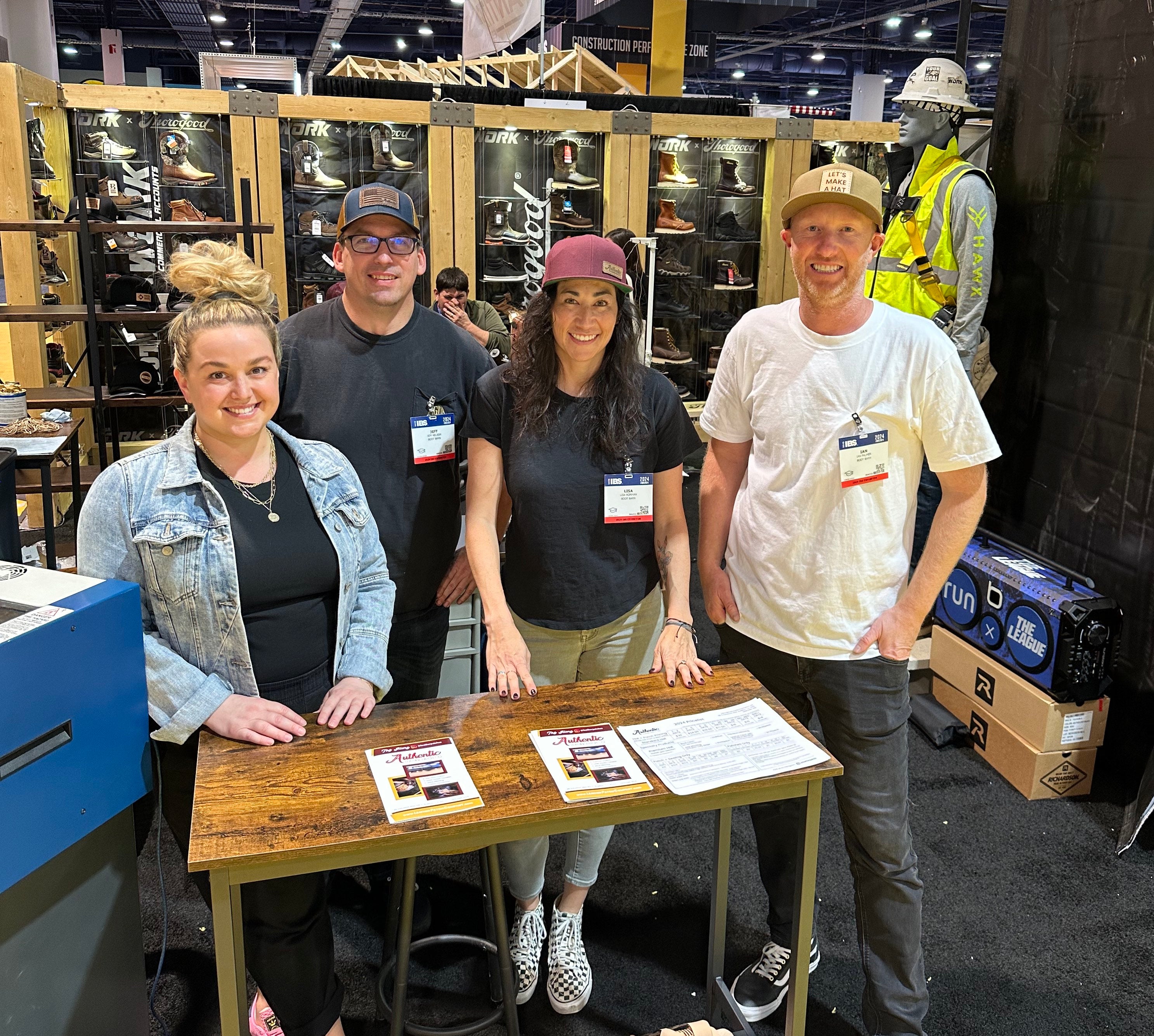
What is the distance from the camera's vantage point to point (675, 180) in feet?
24.2

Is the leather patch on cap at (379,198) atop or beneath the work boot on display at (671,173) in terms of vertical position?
beneath

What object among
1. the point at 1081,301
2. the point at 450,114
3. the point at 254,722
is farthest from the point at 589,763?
the point at 450,114

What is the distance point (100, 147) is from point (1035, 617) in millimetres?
6323

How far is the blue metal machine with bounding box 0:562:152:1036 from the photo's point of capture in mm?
1400

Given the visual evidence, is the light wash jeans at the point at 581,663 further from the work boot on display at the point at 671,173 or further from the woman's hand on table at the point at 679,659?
the work boot on display at the point at 671,173

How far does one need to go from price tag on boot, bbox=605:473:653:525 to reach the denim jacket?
0.76 m

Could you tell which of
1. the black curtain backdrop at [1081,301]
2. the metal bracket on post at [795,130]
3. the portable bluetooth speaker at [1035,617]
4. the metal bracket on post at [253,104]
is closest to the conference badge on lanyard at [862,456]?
the portable bluetooth speaker at [1035,617]

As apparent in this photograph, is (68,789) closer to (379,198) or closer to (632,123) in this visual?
(379,198)

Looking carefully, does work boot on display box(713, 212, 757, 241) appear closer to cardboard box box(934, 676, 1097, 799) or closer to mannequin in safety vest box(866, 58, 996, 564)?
mannequin in safety vest box(866, 58, 996, 564)

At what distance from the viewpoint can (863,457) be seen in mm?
1920

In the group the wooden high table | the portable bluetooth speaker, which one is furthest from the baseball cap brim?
the portable bluetooth speaker

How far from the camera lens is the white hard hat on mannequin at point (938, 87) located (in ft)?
13.1

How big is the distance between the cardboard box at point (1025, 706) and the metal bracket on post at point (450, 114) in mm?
4908

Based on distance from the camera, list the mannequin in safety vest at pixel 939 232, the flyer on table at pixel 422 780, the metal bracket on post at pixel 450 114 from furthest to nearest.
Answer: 1. the metal bracket on post at pixel 450 114
2. the mannequin in safety vest at pixel 939 232
3. the flyer on table at pixel 422 780
